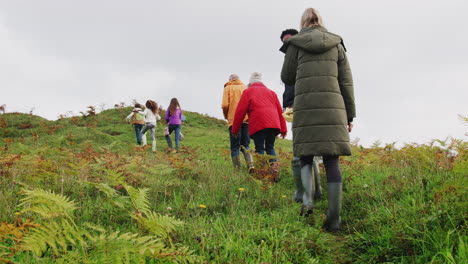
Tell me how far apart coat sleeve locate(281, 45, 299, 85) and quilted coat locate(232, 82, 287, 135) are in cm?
174

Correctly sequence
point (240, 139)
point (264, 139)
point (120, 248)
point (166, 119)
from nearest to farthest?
1. point (120, 248)
2. point (264, 139)
3. point (240, 139)
4. point (166, 119)

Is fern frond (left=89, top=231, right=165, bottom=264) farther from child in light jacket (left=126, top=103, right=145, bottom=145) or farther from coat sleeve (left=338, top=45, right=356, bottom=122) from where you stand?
child in light jacket (left=126, top=103, right=145, bottom=145)

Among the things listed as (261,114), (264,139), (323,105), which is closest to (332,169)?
(323,105)

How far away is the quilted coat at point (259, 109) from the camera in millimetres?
6035

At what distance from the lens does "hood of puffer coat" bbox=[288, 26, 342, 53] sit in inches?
152

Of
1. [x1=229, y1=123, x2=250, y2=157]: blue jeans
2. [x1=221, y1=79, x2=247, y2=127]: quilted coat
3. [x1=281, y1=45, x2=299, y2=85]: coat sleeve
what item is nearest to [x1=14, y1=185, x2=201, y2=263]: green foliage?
[x1=281, y1=45, x2=299, y2=85]: coat sleeve

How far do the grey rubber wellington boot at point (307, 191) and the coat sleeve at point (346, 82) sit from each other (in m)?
0.91

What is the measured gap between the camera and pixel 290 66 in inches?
166

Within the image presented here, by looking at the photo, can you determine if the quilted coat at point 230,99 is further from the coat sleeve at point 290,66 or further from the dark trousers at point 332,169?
the dark trousers at point 332,169

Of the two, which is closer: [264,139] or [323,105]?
[323,105]

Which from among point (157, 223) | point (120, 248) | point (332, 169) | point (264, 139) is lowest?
point (120, 248)

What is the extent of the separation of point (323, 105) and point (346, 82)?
0.56 m

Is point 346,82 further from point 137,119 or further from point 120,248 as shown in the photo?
point 137,119

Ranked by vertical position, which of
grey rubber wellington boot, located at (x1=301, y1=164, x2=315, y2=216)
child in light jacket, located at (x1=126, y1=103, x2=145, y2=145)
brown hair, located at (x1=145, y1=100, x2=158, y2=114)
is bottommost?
grey rubber wellington boot, located at (x1=301, y1=164, x2=315, y2=216)
